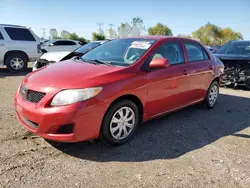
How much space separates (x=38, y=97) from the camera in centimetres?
320

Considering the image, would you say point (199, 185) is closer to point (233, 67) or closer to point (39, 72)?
point (39, 72)

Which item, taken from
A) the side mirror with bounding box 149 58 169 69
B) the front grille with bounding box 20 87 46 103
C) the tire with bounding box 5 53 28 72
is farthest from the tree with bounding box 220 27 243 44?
the front grille with bounding box 20 87 46 103

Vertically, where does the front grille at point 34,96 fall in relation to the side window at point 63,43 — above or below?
below

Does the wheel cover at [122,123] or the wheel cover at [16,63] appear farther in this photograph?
the wheel cover at [16,63]

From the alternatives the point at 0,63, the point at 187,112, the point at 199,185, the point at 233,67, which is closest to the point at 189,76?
the point at 187,112

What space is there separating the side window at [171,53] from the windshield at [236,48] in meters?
4.99

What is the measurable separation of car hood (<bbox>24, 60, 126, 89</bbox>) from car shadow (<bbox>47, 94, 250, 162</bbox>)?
36.5 inches

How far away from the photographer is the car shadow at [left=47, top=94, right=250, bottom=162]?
11.2 ft

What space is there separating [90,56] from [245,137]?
2995mm

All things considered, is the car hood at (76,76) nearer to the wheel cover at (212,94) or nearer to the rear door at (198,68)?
the rear door at (198,68)

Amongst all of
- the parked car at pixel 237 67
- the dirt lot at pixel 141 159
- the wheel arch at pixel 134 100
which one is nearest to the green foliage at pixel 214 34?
the parked car at pixel 237 67

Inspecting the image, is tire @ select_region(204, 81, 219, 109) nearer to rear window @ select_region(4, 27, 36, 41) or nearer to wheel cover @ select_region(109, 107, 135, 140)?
wheel cover @ select_region(109, 107, 135, 140)

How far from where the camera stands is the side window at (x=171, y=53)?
420cm

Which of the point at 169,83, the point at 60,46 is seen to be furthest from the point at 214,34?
the point at 169,83
